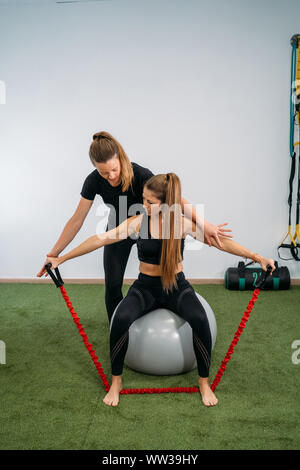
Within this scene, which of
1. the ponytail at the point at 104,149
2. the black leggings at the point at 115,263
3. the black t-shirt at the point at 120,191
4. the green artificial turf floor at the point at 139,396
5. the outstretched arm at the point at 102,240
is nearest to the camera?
the green artificial turf floor at the point at 139,396

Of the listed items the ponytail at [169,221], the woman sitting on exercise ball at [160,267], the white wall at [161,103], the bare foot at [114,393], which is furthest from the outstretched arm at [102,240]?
the white wall at [161,103]

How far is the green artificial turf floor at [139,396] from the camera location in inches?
65.7

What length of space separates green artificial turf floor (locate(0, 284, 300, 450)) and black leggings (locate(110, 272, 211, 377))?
219mm

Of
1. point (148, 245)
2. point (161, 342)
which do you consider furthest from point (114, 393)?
point (148, 245)

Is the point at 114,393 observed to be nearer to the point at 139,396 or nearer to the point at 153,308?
the point at 139,396

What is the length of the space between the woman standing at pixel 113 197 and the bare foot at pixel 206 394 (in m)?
0.72

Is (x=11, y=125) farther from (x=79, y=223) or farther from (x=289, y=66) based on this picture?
(x=289, y=66)

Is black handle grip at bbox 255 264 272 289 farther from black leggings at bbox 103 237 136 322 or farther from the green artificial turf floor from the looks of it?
black leggings at bbox 103 237 136 322

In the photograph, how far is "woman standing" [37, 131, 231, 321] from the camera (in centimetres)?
190

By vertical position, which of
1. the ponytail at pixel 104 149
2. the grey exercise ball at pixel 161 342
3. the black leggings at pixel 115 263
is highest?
the ponytail at pixel 104 149

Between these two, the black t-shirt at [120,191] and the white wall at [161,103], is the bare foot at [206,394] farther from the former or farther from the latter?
the white wall at [161,103]

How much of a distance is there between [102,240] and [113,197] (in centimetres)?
31

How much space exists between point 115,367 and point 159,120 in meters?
2.49

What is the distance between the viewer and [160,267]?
2062mm
